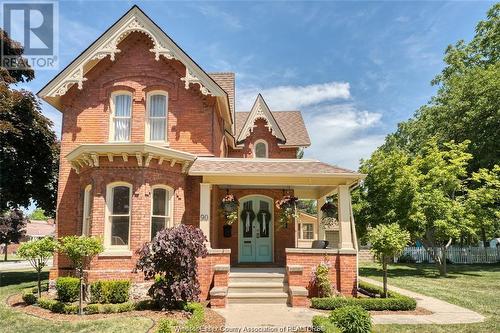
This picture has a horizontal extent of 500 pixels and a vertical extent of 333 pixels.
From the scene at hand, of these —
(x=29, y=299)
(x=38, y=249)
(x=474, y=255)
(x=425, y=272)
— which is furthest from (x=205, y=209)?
(x=474, y=255)

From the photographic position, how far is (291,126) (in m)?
24.0

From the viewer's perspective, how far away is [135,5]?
1378cm

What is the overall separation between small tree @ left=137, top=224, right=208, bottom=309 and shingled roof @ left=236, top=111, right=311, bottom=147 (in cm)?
1281

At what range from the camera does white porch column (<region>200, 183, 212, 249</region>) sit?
1216 centimetres

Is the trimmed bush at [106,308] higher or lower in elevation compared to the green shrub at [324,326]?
lower

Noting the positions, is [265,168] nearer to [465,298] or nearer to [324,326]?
[324,326]

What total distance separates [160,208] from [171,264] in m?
2.93

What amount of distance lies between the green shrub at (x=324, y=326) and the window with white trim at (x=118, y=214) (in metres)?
6.62

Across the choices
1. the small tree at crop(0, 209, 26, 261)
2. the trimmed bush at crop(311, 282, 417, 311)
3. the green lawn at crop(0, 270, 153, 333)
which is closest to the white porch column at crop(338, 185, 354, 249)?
the trimmed bush at crop(311, 282, 417, 311)

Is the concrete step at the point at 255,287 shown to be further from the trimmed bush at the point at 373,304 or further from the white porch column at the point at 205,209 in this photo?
the white porch column at the point at 205,209

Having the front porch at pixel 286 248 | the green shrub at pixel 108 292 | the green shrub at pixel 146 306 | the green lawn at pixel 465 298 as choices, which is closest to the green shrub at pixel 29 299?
the green shrub at pixel 108 292

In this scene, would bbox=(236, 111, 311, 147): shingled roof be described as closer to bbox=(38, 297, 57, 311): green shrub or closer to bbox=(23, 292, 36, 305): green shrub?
bbox=(23, 292, 36, 305): green shrub

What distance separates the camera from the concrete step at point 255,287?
11414 mm

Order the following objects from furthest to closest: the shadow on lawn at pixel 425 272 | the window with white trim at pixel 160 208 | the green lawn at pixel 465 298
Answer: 1. the shadow on lawn at pixel 425 272
2. the window with white trim at pixel 160 208
3. the green lawn at pixel 465 298
